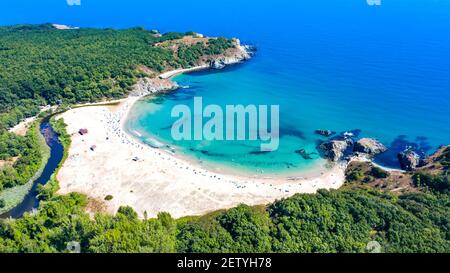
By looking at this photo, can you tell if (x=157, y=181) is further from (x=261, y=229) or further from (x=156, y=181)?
(x=261, y=229)

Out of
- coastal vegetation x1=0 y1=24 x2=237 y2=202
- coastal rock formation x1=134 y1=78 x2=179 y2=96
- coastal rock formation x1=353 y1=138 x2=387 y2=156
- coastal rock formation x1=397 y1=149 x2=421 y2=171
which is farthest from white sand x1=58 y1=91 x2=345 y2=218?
coastal rock formation x1=134 y1=78 x2=179 y2=96

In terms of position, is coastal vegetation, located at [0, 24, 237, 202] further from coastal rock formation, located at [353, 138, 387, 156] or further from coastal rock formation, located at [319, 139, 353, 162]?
coastal rock formation, located at [353, 138, 387, 156]

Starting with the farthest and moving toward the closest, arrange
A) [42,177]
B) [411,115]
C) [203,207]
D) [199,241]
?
1. [411,115]
2. [42,177]
3. [203,207]
4. [199,241]

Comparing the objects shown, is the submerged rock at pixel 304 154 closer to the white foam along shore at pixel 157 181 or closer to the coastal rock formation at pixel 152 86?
the white foam along shore at pixel 157 181

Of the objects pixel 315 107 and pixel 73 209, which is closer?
pixel 73 209

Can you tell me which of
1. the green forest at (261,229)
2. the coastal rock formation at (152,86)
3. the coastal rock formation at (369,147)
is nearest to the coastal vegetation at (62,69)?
the coastal rock formation at (152,86)
